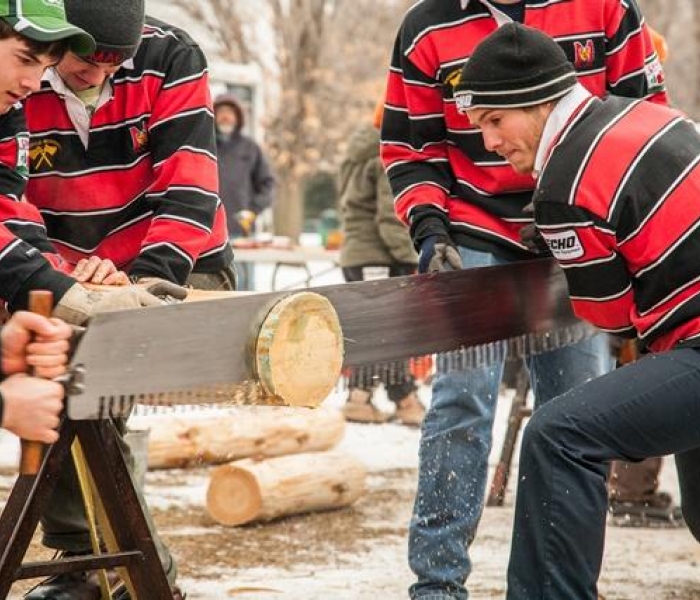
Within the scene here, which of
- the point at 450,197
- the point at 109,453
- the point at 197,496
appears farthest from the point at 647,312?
the point at 197,496

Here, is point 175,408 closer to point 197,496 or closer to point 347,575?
point 347,575

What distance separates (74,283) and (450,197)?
177 cm

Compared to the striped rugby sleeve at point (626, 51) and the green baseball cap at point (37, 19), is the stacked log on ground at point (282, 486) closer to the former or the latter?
the striped rugby sleeve at point (626, 51)

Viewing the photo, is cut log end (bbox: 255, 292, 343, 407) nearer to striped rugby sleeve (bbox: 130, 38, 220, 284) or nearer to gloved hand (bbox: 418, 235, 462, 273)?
striped rugby sleeve (bbox: 130, 38, 220, 284)

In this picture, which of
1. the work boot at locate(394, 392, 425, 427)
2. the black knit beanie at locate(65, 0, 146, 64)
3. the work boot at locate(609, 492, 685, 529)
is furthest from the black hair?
Answer: the work boot at locate(394, 392, 425, 427)

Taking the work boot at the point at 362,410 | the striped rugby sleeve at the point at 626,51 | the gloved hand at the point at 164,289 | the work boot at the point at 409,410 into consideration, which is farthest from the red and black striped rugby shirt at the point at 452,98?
the work boot at the point at 362,410

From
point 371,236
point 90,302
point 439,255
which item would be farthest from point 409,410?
point 90,302

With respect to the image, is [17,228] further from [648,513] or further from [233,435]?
[648,513]

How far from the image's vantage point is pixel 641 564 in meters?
5.92

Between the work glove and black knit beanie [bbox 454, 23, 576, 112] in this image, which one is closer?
black knit beanie [bbox 454, 23, 576, 112]

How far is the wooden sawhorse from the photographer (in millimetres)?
3736

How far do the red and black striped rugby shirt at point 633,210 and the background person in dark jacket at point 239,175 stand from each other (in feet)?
27.7

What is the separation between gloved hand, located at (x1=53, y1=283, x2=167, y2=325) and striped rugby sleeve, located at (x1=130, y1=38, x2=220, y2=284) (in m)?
0.68

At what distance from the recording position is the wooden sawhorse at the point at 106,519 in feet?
12.3
